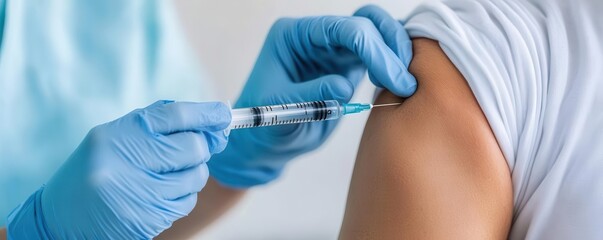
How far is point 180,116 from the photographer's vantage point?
0.99 metres

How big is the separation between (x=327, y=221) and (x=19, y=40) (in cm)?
111

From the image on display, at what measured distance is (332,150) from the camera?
6.86 ft

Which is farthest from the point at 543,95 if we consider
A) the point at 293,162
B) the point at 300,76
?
the point at 293,162

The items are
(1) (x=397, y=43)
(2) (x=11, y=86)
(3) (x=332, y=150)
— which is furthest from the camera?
(3) (x=332, y=150)

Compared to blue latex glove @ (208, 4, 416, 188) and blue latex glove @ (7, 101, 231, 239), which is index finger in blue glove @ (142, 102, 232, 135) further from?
blue latex glove @ (208, 4, 416, 188)

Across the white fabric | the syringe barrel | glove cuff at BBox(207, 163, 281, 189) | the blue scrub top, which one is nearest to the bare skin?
glove cuff at BBox(207, 163, 281, 189)

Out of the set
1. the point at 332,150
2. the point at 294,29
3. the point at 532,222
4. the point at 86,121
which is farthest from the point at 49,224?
the point at 332,150

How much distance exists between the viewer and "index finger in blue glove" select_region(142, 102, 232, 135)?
0.99 meters

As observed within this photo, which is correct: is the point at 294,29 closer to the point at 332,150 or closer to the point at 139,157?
the point at 139,157

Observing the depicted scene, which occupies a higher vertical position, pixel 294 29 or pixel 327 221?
pixel 294 29

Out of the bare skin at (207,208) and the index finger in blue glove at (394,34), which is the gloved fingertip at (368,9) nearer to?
the index finger in blue glove at (394,34)

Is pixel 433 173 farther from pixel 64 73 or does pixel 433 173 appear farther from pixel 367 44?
pixel 64 73

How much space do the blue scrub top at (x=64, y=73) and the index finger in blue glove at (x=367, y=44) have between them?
39 cm

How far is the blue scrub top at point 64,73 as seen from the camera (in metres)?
1.28
